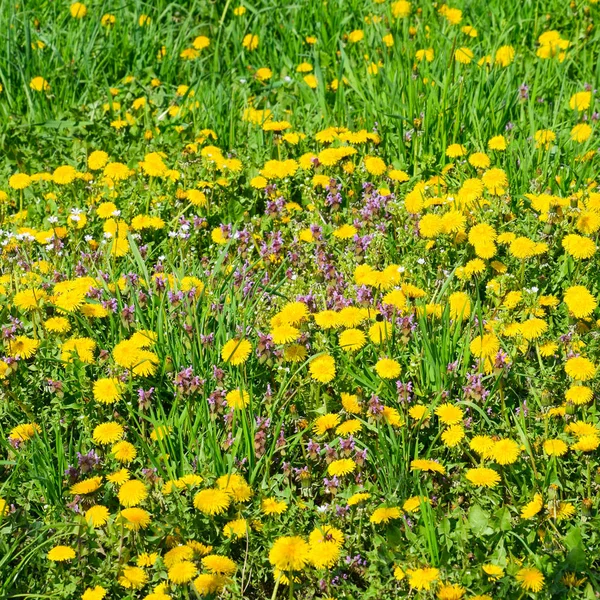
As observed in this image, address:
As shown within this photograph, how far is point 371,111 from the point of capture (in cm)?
464

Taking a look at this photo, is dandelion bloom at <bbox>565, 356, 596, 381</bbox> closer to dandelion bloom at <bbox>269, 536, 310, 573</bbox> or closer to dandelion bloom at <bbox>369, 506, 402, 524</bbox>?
dandelion bloom at <bbox>369, 506, 402, 524</bbox>

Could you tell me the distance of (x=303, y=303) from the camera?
3.39m

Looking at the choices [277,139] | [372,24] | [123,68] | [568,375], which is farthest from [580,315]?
[123,68]

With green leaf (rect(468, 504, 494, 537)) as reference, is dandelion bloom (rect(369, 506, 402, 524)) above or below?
above

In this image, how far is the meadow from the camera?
2.73m

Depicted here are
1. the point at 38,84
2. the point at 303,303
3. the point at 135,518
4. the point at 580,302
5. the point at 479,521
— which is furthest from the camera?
the point at 38,84

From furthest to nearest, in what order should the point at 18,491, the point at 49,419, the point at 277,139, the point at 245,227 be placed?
1. the point at 277,139
2. the point at 245,227
3. the point at 49,419
4. the point at 18,491

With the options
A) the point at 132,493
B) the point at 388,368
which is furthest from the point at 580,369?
the point at 132,493

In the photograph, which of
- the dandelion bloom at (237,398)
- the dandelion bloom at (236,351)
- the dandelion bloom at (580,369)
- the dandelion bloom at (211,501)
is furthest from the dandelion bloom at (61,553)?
the dandelion bloom at (580,369)

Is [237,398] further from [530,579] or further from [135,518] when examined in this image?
[530,579]

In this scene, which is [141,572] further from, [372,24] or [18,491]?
[372,24]

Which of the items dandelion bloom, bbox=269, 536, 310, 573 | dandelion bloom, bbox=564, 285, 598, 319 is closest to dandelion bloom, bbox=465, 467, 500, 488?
dandelion bloom, bbox=269, 536, 310, 573

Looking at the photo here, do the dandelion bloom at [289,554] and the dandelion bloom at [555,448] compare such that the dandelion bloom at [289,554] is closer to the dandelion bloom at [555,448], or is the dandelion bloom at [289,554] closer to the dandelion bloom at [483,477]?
the dandelion bloom at [483,477]

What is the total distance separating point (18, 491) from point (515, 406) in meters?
1.64
